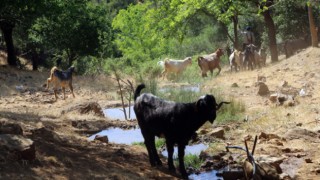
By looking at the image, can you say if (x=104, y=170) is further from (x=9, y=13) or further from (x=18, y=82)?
(x=18, y=82)

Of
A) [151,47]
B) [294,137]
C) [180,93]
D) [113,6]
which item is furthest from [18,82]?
[113,6]

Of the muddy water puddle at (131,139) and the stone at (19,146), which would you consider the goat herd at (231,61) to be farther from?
the stone at (19,146)

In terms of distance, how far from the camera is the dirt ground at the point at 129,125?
24.6 feet

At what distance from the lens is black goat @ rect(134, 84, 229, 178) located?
23.8ft

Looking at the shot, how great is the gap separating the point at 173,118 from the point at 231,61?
19383 mm

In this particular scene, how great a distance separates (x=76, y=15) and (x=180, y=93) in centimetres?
1450

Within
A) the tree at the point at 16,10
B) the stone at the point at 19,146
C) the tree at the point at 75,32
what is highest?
the tree at the point at 75,32

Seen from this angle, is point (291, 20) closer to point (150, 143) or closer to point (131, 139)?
point (131, 139)

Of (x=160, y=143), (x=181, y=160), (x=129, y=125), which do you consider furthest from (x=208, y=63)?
(x=181, y=160)

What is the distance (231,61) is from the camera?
86.6ft

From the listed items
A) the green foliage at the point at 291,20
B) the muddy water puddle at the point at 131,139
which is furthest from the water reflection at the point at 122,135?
the green foliage at the point at 291,20

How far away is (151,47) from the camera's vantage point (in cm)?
4125

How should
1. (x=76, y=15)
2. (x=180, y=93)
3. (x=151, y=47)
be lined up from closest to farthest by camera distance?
1. (x=180, y=93)
2. (x=76, y=15)
3. (x=151, y=47)

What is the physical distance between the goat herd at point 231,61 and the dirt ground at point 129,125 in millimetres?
2160
